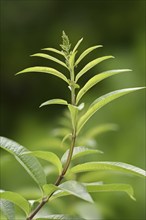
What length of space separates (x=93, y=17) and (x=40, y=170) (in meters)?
2.43

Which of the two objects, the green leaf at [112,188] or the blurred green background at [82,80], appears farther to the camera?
the blurred green background at [82,80]

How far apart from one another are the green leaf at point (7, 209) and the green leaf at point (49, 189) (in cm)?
5

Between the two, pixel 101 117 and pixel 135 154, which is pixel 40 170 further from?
pixel 101 117

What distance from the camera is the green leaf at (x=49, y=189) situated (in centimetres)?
57

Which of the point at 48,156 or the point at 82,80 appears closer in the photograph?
the point at 48,156

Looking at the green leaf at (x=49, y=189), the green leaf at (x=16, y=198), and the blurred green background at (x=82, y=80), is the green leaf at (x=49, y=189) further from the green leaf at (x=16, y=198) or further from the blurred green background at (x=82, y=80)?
the blurred green background at (x=82, y=80)

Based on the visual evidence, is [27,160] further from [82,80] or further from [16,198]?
[82,80]

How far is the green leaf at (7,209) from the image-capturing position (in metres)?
0.61

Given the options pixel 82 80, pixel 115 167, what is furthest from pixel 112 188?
pixel 82 80

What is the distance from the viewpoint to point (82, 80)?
2543 millimetres

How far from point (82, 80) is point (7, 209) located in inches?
76.6

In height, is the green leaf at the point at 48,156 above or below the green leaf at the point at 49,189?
above

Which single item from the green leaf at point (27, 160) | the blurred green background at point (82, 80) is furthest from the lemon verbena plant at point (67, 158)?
the blurred green background at point (82, 80)

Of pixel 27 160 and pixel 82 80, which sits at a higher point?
pixel 27 160
